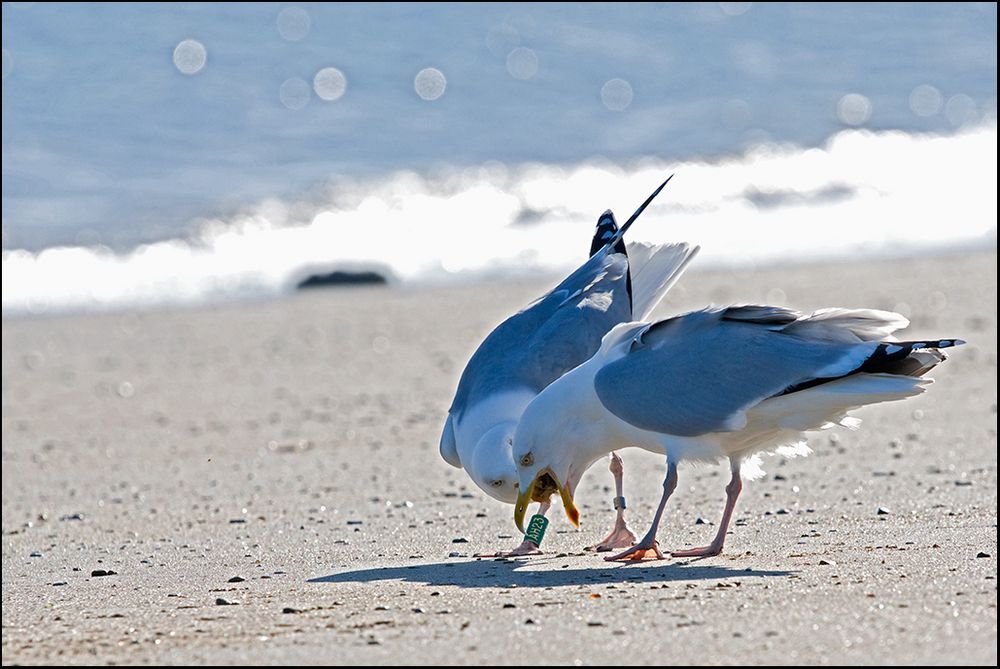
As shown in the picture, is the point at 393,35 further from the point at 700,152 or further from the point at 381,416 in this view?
the point at 381,416

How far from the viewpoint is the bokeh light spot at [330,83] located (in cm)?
2720

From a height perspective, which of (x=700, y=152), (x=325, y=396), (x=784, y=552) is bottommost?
(x=784, y=552)

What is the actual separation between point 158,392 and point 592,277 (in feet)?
14.6

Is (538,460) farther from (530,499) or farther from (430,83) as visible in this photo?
(430,83)

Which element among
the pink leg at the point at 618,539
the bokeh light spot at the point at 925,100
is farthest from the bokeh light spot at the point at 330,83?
the pink leg at the point at 618,539

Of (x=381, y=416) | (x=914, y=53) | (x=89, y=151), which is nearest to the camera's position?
(x=381, y=416)

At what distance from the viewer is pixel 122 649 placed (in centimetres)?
408

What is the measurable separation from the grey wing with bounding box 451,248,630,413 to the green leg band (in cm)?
55

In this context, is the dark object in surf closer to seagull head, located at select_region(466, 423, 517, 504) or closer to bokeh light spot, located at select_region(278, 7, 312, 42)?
seagull head, located at select_region(466, 423, 517, 504)

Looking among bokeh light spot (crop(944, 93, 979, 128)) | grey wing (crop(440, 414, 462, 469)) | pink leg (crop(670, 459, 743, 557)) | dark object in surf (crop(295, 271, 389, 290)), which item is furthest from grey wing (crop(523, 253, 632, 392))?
bokeh light spot (crop(944, 93, 979, 128))

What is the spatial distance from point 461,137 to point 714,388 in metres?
18.9

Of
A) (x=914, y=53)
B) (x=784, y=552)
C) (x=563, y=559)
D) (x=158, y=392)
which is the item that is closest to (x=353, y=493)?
(x=563, y=559)

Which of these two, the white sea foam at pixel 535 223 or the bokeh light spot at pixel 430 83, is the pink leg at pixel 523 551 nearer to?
the white sea foam at pixel 535 223

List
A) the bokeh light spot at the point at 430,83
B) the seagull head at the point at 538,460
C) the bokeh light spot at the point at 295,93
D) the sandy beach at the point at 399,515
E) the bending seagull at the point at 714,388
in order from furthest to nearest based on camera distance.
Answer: the bokeh light spot at the point at 430,83 → the bokeh light spot at the point at 295,93 → the seagull head at the point at 538,460 → the bending seagull at the point at 714,388 → the sandy beach at the point at 399,515
